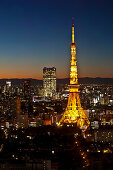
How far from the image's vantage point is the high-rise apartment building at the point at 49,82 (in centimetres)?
3541

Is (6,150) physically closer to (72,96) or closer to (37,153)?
(37,153)

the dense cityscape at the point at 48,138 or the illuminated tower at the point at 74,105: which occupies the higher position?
the illuminated tower at the point at 74,105

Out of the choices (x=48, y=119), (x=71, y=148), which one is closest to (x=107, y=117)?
(x=48, y=119)

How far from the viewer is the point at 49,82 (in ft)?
118

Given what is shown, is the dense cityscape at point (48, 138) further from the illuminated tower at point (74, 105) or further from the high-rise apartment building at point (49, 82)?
the high-rise apartment building at point (49, 82)

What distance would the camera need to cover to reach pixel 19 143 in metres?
11.4

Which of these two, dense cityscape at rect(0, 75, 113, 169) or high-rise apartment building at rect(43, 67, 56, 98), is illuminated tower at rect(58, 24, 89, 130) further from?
high-rise apartment building at rect(43, 67, 56, 98)

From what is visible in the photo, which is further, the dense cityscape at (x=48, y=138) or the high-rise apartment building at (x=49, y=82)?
the high-rise apartment building at (x=49, y=82)

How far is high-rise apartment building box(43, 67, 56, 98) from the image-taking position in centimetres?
3541

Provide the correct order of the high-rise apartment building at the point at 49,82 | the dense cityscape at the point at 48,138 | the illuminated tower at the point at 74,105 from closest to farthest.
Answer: the dense cityscape at the point at 48,138
the illuminated tower at the point at 74,105
the high-rise apartment building at the point at 49,82

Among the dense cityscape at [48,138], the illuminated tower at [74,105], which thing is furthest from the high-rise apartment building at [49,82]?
the illuminated tower at [74,105]

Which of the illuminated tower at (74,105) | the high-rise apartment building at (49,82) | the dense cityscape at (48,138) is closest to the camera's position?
the dense cityscape at (48,138)

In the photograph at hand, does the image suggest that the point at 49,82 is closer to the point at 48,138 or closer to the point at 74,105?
the point at 74,105

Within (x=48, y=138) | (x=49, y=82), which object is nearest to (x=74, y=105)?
(x=48, y=138)
